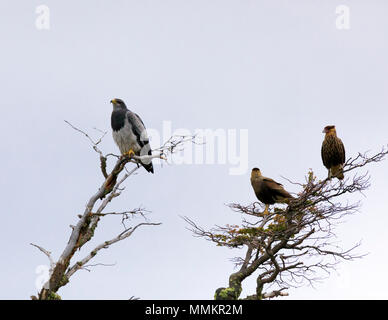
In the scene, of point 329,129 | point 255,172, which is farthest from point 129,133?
point 329,129

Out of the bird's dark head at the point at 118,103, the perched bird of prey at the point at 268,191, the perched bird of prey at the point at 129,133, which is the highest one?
the bird's dark head at the point at 118,103

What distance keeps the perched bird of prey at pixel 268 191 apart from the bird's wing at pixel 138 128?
362 centimetres

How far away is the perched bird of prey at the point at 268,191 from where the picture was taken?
1424 centimetres

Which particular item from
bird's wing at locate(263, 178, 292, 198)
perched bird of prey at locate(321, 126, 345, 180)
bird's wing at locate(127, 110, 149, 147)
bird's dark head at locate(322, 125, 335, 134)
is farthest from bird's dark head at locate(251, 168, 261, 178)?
bird's wing at locate(127, 110, 149, 147)

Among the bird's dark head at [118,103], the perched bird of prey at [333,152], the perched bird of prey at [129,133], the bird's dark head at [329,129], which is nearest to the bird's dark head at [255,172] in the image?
the perched bird of prey at [333,152]

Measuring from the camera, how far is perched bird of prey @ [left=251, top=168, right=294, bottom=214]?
14.2 m

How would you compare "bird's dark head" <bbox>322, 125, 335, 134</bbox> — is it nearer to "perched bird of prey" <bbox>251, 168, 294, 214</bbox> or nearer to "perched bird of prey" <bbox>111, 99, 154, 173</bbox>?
"perched bird of prey" <bbox>251, 168, 294, 214</bbox>

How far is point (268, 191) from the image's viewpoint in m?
14.4

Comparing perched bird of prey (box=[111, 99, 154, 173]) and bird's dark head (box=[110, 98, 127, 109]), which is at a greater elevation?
bird's dark head (box=[110, 98, 127, 109])

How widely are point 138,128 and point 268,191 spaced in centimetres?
439

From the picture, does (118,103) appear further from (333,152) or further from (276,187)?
(333,152)

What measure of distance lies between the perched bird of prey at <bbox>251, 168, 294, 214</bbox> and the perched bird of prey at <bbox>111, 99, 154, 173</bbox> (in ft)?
11.1

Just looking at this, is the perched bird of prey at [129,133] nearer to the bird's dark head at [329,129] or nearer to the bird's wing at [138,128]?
the bird's wing at [138,128]
